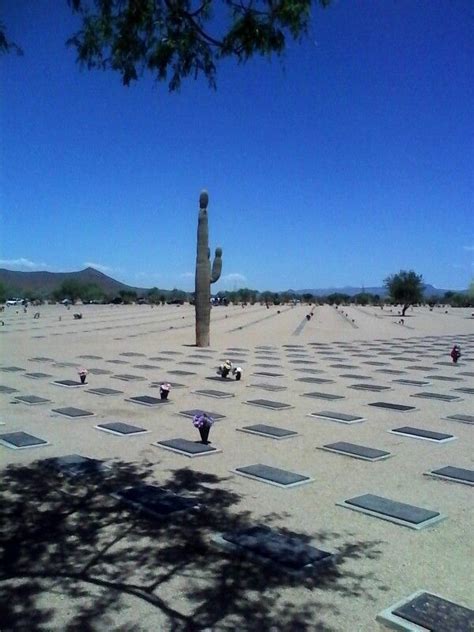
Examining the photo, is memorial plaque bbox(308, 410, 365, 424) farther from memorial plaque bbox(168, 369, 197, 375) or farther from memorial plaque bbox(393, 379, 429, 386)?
memorial plaque bbox(168, 369, 197, 375)

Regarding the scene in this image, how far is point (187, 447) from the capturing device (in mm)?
7250

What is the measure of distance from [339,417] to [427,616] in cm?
609

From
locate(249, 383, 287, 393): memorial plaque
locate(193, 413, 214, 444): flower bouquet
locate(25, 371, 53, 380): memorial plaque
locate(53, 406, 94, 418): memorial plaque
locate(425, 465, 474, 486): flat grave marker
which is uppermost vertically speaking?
locate(193, 413, 214, 444): flower bouquet

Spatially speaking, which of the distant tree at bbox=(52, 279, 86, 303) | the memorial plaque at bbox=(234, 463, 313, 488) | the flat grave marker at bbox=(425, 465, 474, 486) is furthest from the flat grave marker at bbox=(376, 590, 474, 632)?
the distant tree at bbox=(52, 279, 86, 303)

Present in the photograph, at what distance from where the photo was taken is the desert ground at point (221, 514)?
348 cm

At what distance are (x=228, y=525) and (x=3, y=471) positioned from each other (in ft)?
9.18

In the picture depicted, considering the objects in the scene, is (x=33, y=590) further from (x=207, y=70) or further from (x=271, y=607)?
(x=207, y=70)

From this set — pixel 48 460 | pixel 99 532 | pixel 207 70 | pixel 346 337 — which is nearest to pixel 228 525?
pixel 99 532

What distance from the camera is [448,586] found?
3.77 metres

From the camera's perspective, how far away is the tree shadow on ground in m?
3.32

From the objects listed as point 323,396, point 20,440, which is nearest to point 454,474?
point 323,396

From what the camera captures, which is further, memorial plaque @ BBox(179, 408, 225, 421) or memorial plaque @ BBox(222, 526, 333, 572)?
memorial plaque @ BBox(179, 408, 225, 421)

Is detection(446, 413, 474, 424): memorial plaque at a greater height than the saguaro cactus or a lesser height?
lesser

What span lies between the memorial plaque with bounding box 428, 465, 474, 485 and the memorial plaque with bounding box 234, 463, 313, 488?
4.93ft
